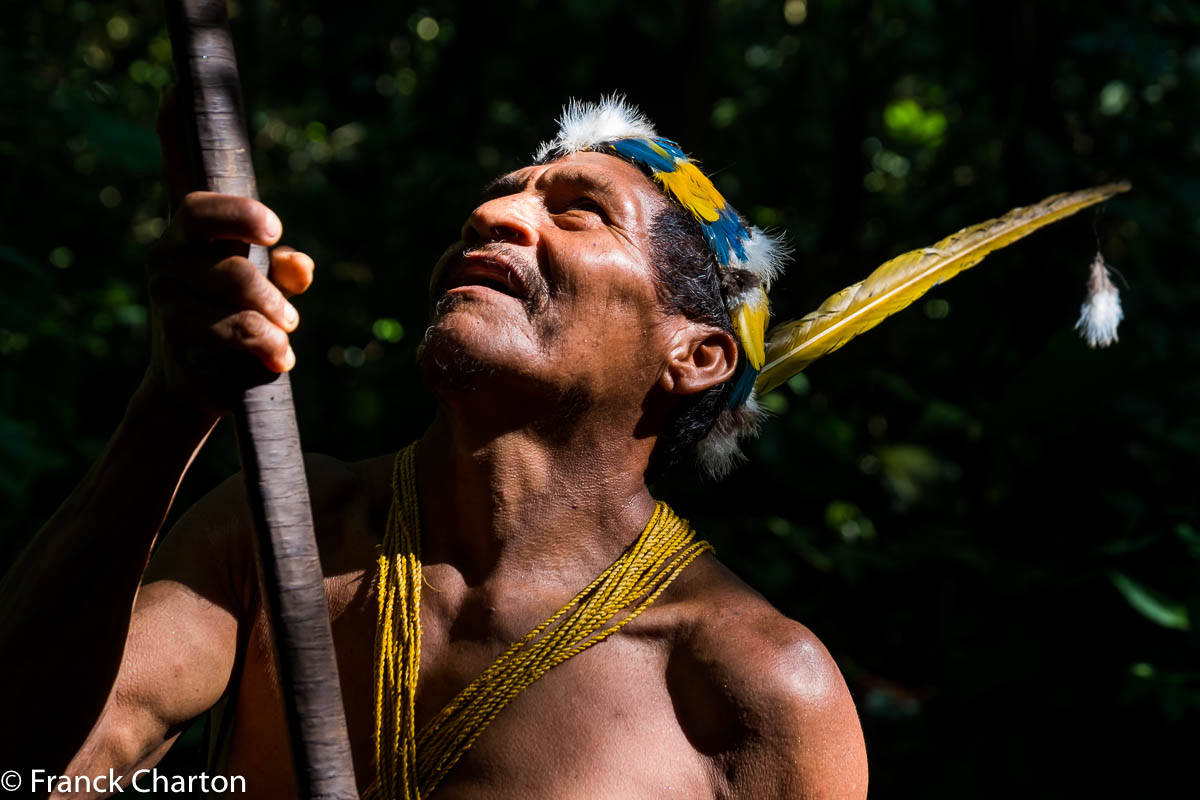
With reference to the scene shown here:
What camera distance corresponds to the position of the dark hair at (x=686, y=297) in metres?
2.38

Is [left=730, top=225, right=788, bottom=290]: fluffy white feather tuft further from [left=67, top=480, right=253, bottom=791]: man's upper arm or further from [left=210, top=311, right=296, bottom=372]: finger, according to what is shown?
[left=210, top=311, right=296, bottom=372]: finger

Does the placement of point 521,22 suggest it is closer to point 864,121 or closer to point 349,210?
point 349,210

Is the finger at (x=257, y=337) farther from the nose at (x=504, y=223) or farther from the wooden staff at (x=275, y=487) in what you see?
the nose at (x=504, y=223)

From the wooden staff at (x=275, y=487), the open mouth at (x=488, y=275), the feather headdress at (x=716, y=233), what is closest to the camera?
the wooden staff at (x=275, y=487)

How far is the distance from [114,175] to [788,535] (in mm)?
4674

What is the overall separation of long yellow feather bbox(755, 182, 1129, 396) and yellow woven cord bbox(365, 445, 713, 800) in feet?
2.11

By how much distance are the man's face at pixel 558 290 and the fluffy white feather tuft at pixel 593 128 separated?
6.3 inches

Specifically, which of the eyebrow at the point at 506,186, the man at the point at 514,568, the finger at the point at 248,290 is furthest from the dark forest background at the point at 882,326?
the finger at the point at 248,290

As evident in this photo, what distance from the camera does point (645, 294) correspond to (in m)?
2.32

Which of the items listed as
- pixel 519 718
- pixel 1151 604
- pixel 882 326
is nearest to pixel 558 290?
pixel 519 718

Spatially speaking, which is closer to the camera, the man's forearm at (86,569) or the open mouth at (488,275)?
the man's forearm at (86,569)

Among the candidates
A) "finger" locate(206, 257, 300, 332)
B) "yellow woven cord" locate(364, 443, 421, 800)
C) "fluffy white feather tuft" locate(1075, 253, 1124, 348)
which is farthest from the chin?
"fluffy white feather tuft" locate(1075, 253, 1124, 348)

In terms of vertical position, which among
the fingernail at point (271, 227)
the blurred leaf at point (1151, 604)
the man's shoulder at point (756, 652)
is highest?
the fingernail at point (271, 227)

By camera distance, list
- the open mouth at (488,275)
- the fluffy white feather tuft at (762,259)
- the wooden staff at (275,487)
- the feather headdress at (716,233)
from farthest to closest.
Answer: the fluffy white feather tuft at (762,259) < the feather headdress at (716,233) < the open mouth at (488,275) < the wooden staff at (275,487)
